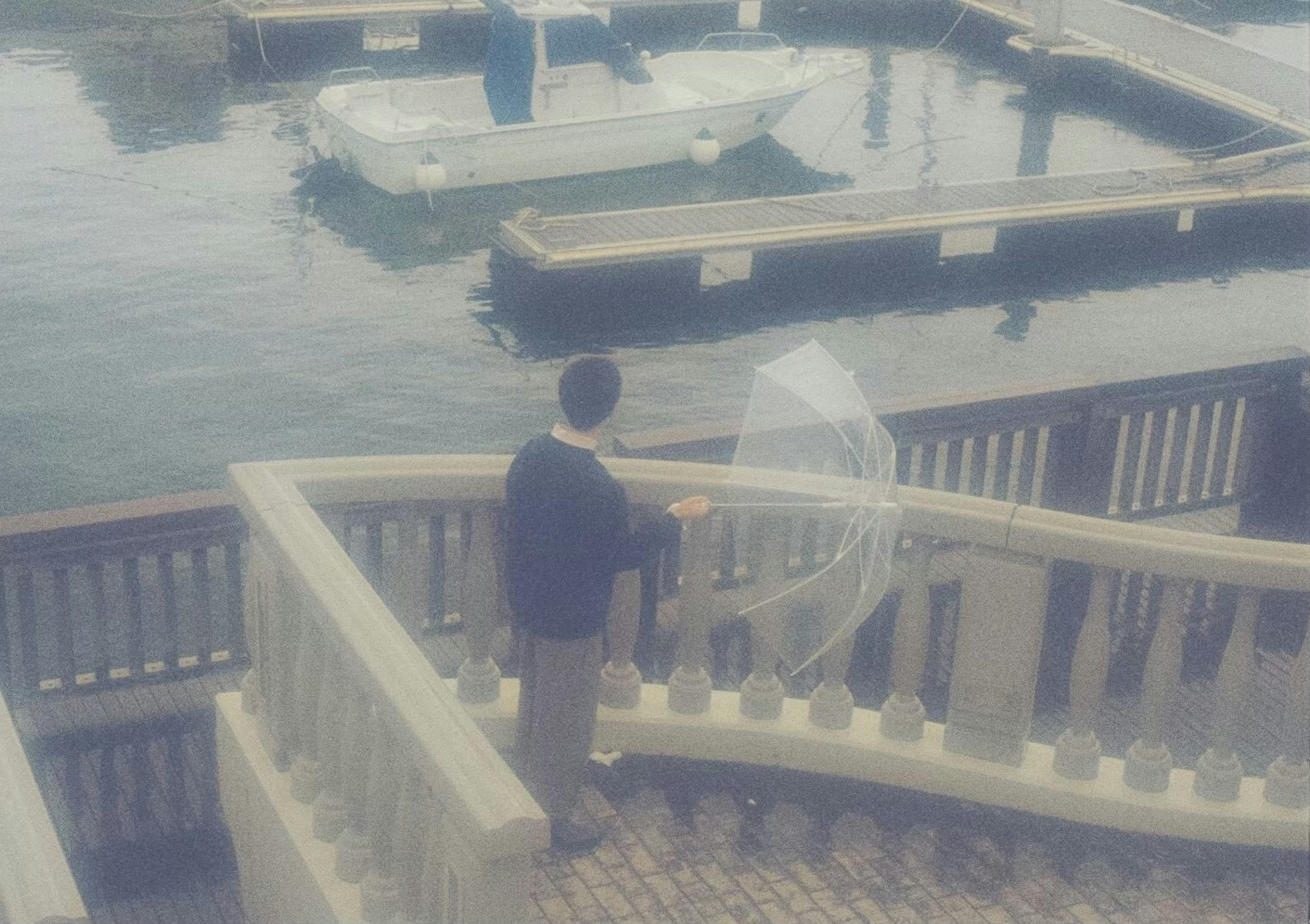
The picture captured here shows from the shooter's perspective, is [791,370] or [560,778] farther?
[560,778]

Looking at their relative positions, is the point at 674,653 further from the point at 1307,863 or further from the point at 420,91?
the point at 420,91

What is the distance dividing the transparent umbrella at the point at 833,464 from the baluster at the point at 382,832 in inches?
56.4

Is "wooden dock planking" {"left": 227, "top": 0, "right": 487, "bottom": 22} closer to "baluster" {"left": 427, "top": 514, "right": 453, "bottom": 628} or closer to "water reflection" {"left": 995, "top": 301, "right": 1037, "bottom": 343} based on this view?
"water reflection" {"left": 995, "top": 301, "right": 1037, "bottom": 343}

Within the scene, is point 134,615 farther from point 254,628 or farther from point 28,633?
point 254,628

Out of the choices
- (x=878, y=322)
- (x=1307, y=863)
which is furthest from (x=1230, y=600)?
(x=878, y=322)

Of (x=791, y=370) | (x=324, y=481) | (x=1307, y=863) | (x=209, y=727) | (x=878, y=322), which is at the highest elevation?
(x=791, y=370)

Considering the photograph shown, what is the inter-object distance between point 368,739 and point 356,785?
18 cm

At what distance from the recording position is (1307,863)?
5.95 m

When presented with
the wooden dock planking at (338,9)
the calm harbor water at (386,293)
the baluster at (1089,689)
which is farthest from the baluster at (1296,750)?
the wooden dock planking at (338,9)

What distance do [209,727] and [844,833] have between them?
286 cm

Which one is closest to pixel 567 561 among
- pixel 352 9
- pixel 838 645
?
pixel 838 645

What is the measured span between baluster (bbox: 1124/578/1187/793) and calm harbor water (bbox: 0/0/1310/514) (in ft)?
30.9

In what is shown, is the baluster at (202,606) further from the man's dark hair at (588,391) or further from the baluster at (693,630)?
the man's dark hair at (588,391)

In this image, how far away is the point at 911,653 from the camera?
600cm
